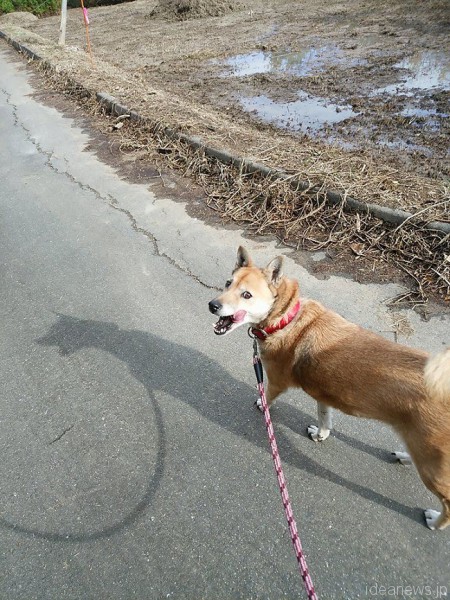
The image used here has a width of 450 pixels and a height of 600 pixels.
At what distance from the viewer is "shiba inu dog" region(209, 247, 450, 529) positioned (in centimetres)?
215

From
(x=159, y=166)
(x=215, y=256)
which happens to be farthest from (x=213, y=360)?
(x=159, y=166)

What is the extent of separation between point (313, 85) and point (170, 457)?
10.3 meters

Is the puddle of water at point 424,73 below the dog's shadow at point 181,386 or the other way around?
the other way around

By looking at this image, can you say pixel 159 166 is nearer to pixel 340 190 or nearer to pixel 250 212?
pixel 250 212

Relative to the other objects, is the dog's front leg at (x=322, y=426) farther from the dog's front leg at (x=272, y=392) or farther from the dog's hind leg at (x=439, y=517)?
the dog's hind leg at (x=439, y=517)

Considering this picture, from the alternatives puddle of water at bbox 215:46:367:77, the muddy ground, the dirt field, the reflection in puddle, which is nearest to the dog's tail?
the dirt field

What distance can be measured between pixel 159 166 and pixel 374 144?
3776 mm

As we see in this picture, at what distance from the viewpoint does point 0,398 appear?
353cm

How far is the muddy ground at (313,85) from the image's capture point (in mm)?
5973

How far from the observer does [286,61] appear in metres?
12.9

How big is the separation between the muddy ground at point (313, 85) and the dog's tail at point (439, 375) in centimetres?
291

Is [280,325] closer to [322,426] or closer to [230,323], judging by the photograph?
[230,323]

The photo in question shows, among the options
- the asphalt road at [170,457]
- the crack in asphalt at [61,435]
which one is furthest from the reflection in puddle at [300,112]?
the crack in asphalt at [61,435]

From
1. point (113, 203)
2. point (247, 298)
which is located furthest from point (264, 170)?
point (247, 298)
